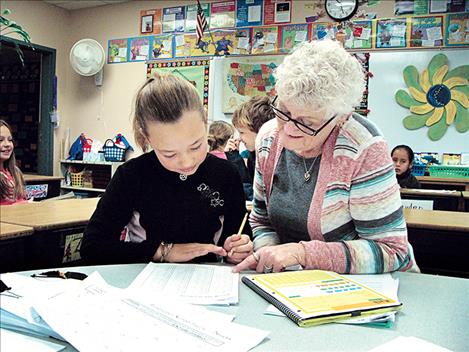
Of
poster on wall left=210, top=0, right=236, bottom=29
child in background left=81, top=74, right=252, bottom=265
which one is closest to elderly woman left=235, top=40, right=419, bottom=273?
child in background left=81, top=74, right=252, bottom=265

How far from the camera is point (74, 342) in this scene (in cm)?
47

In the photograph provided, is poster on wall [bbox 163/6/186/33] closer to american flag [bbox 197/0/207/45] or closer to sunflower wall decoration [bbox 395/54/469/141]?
american flag [bbox 197/0/207/45]

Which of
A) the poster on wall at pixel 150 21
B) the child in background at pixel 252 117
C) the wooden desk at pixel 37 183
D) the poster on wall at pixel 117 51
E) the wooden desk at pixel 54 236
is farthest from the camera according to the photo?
the poster on wall at pixel 150 21

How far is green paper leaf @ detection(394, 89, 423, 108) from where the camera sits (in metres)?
3.27

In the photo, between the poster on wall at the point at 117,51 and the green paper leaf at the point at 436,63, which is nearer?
the green paper leaf at the point at 436,63

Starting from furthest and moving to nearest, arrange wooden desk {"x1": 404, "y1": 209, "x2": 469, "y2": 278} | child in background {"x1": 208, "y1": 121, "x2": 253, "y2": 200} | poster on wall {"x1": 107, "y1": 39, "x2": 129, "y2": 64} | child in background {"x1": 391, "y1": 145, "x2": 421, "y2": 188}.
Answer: poster on wall {"x1": 107, "y1": 39, "x2": 129, "y2": 64} < child in background {"x1": 391, "y1": 145, "x2": 421, "y2": 188} < child in background {"x1": 208, "y1": 121, "x2": 253, "y2": 200} < wooden desk {"x1": 404, "y1": 209, "x2": 469, "y2": 278}

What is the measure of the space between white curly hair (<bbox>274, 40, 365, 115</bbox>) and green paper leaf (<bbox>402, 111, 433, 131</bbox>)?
2.60 m

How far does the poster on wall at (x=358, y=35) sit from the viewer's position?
337 cm

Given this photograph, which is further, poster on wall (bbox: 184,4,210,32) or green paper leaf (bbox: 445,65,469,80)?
poster on wall (bbox: 184,4,210,32)

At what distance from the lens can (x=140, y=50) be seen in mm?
3941

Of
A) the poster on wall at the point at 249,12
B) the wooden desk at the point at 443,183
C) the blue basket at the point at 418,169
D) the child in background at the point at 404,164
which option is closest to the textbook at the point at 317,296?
the child in background at the point at 404,164

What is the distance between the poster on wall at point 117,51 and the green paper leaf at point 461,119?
2507 millimetres

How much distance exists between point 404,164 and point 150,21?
7.46 ft

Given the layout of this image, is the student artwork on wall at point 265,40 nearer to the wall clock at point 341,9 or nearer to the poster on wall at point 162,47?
the wall clock at point 341,9
